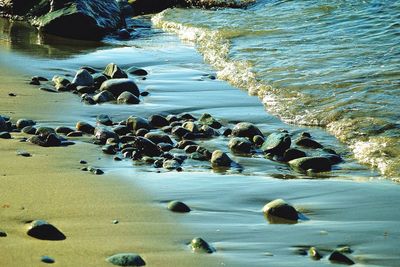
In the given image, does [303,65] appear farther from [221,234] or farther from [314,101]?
[221,234]

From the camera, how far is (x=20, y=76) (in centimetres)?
787

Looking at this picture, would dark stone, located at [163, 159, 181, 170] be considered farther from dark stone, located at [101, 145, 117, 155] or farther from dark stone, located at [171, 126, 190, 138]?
dark stone, located at [171, 126, 190, 138]

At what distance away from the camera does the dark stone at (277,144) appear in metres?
5.45

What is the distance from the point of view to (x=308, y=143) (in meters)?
5.72

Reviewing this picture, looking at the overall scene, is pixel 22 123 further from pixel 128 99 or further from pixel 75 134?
pixel 128 99

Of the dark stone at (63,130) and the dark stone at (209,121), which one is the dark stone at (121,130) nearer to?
the dark stone at (63,130)

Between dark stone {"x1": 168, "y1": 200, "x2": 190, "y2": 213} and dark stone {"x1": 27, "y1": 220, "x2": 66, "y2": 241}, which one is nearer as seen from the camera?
dark stone {"x1": 27, "y1": 220, "x2": 66, "y2": 241}

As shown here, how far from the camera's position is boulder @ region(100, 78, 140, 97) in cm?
733

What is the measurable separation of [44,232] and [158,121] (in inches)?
117

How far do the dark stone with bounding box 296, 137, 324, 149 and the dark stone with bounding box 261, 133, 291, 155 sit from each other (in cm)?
22

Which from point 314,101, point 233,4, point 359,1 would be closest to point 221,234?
point 314,101

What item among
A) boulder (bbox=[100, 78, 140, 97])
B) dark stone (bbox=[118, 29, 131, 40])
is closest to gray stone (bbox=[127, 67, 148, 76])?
boulder (bbox=[100, 78, 140, 97])

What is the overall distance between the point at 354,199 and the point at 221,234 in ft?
3.62

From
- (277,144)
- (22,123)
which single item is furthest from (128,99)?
(277,144)
